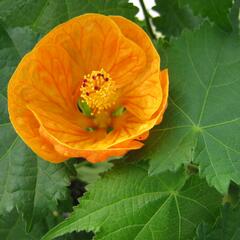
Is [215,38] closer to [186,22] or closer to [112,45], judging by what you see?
[112,45]

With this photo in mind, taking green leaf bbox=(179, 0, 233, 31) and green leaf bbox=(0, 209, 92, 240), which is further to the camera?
green leaf bbox=(0, 209, 92, 240)

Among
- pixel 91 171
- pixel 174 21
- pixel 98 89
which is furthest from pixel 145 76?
pixel 91 171

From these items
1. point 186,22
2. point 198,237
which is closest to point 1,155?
point 198,237

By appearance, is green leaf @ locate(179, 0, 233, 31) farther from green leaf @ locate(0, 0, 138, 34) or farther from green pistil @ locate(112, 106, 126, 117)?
green pistil @ locate(112, 106, 126, 117)

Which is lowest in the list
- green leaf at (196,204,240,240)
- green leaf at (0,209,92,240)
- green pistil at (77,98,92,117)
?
green leaf at (0,209,92,240)

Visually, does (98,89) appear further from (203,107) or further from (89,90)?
(203,107)

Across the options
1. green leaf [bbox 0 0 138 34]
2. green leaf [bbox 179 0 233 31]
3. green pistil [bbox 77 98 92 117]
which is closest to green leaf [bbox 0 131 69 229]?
green pistil [bbox 77 98 92 117]

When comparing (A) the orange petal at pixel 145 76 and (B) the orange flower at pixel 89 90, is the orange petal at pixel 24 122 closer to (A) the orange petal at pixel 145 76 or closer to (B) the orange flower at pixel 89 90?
(B) the orange flower at pixel 89 90
